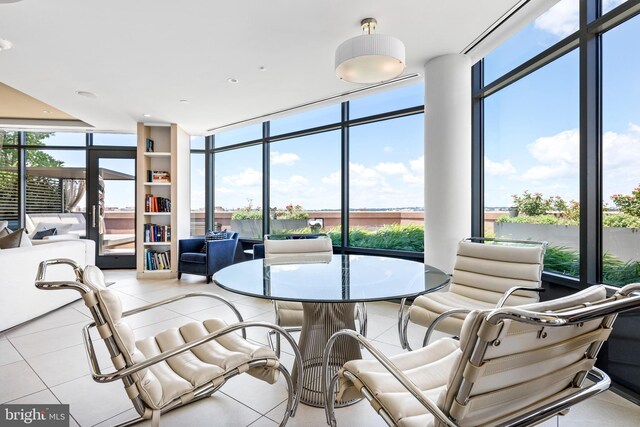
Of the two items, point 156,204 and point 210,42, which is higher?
point 210,42

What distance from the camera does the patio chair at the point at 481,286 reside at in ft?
6.62

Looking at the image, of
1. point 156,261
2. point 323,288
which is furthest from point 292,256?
point 156,261

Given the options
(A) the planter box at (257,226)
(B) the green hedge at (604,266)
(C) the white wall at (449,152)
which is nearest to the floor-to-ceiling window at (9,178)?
(A) the planter box at (257,226)

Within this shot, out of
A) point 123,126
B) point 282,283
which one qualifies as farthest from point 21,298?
point 123,126

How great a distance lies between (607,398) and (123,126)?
6.85m

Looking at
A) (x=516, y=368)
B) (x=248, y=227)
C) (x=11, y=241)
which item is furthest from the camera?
(x=248, y=227)

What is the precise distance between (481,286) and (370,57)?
1.79 metres

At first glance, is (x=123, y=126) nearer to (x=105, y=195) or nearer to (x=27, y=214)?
(x=105, y=195)

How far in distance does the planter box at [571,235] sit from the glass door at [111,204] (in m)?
6.18

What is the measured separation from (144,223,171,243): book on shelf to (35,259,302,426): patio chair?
4208mm

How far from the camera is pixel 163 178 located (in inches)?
216

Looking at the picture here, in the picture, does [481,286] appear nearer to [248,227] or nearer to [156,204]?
[248,227]

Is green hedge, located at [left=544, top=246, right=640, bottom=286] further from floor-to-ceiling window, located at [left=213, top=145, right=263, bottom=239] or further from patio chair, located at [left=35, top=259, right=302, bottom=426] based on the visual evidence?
floor-to-ceiling window, located at [left=213, top=145, right=263, bottom=239]

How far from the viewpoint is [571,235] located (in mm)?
2424
